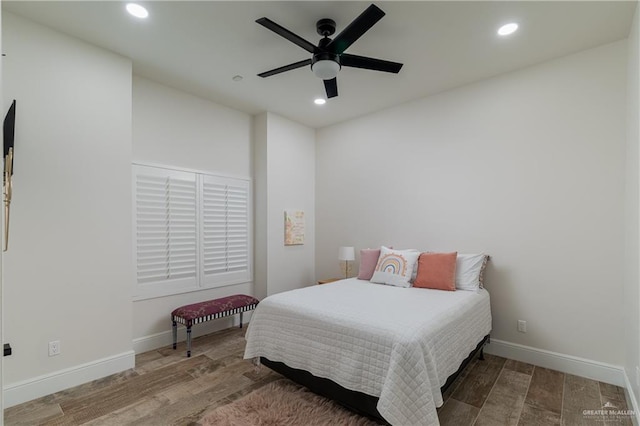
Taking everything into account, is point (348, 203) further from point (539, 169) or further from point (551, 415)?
point (551, 415)

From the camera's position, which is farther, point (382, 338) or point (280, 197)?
point (280, 197)

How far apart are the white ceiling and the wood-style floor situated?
115 inches

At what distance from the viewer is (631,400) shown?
243 centimetres

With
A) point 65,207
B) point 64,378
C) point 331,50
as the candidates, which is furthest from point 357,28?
point 64,378

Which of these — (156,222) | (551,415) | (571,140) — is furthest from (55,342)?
(571,140)

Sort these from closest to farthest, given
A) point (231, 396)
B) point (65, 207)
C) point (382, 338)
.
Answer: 1. point (382, 338)
2. point (231, 396)
3. point (65, 207)

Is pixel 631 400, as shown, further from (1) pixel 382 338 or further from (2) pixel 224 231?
(2) pixel 224 231

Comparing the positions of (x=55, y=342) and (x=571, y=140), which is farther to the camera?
(x=571, y=140)

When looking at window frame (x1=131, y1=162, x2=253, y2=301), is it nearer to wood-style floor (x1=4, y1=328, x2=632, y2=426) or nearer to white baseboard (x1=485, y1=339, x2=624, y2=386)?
wood-style floor (x1=4, y1=328, x2=632, y2=426)

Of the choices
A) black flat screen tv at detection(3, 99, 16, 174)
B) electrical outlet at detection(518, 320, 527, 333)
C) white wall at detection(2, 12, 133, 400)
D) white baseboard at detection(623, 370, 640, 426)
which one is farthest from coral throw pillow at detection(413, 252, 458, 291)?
black flat screen tv at detection(3, 99, 16, 174)

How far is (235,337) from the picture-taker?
12.9 ft

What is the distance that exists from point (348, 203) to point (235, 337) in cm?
230

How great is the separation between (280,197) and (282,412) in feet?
9.37

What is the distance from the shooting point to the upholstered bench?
135 inches
